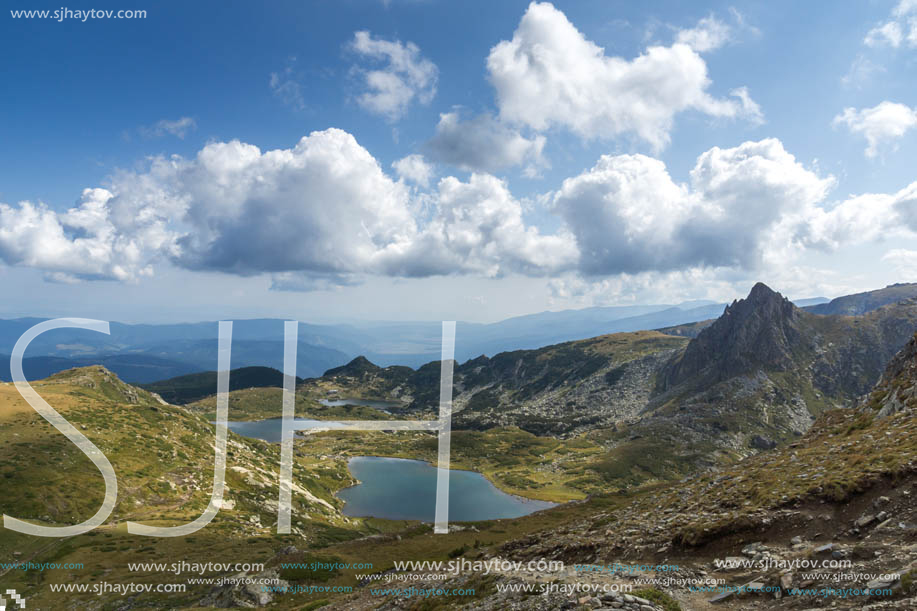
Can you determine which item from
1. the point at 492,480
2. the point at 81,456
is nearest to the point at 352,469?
the point at 492,480

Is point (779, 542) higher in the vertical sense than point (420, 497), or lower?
higher

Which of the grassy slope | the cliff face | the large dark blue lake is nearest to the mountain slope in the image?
the cliff face

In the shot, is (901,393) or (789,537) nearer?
(789,537)

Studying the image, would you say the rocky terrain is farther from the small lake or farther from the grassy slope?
the small lake

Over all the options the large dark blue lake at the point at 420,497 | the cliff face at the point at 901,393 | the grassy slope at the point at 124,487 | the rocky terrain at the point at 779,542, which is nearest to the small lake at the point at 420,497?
the large dark blue lake at the point at 420,497

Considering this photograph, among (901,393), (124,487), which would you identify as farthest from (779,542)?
(124,487)

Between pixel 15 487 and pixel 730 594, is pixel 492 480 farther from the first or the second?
pixel 730 594

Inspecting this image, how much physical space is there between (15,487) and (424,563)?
6189 centimetres

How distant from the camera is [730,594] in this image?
18344 millimetres

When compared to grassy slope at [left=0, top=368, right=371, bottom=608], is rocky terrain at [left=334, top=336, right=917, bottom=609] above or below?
above

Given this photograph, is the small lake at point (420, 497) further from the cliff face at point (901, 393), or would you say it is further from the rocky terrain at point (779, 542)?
the cliff face at point (901, 393)

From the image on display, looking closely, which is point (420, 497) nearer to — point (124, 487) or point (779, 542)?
point (124, 487)

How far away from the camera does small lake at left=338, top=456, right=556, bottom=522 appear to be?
121812 millimetres

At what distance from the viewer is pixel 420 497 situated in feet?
461
